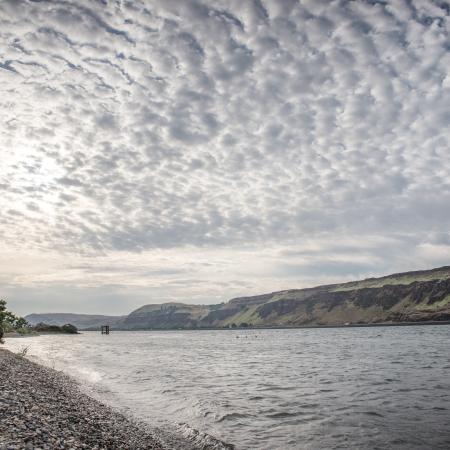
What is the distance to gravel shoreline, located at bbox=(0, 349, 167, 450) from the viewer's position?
12000 millimetres

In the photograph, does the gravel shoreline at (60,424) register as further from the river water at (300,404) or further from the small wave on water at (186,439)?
the river water at (300,404)

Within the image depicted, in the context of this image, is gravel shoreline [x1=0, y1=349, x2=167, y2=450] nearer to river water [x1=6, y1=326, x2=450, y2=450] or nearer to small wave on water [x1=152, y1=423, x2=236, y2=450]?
small wave on water [x1=152, y1=423, x2=236, y2=450]

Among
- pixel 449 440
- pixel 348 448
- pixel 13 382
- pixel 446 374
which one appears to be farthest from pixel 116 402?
pixel 446 374

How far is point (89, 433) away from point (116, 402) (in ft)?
40.8

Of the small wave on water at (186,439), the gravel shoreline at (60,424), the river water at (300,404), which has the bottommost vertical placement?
the river water at (300,404)

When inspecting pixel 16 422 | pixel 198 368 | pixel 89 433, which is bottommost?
pixel 198 368

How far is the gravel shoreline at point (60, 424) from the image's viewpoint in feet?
39.4

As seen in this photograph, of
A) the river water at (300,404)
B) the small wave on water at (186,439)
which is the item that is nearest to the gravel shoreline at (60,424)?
the small wave on water at (186,439)

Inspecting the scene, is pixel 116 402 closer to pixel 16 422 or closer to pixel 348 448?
pixel 16 422

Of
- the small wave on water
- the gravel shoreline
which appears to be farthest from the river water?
the gravel shoreline

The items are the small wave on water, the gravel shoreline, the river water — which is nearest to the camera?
the gravel shoreline

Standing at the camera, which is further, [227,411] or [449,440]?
[227,411]

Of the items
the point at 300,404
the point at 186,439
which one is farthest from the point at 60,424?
the point at 300,404

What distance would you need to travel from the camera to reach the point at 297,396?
27203 mm
